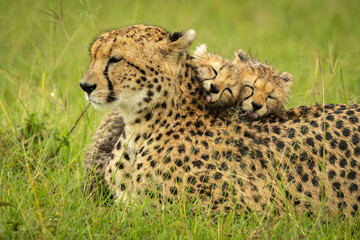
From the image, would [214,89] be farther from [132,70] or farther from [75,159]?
[75,159]

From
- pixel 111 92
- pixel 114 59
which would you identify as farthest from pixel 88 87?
pixel 114 59

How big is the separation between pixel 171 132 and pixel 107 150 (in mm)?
849

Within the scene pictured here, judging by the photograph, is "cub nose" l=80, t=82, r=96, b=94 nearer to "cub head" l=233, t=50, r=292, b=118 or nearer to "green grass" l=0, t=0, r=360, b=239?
"green grass" l=0, t=0, r=360, b=239

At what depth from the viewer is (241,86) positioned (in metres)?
4.02

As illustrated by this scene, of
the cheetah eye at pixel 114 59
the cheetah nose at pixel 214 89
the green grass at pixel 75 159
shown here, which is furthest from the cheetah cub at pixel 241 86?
the cheetah eye at pixel 114 59

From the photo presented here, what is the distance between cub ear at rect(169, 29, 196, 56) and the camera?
3893 millimetres

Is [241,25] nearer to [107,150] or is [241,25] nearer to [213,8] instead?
[213,8]

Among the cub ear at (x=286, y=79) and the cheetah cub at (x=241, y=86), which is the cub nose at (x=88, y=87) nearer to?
the cheetah cub at (x=241, y=86)

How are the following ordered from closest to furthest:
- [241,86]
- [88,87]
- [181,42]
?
[88,87] → [181,42] → [241,86]

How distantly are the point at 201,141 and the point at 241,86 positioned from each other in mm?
544

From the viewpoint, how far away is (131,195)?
3799mm

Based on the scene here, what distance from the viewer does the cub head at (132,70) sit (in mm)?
3834

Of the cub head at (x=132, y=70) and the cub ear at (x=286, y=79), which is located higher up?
the cub ear at (x=286, y=79)

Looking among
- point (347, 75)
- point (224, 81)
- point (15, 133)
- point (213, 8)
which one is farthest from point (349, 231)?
point (213, 8)
